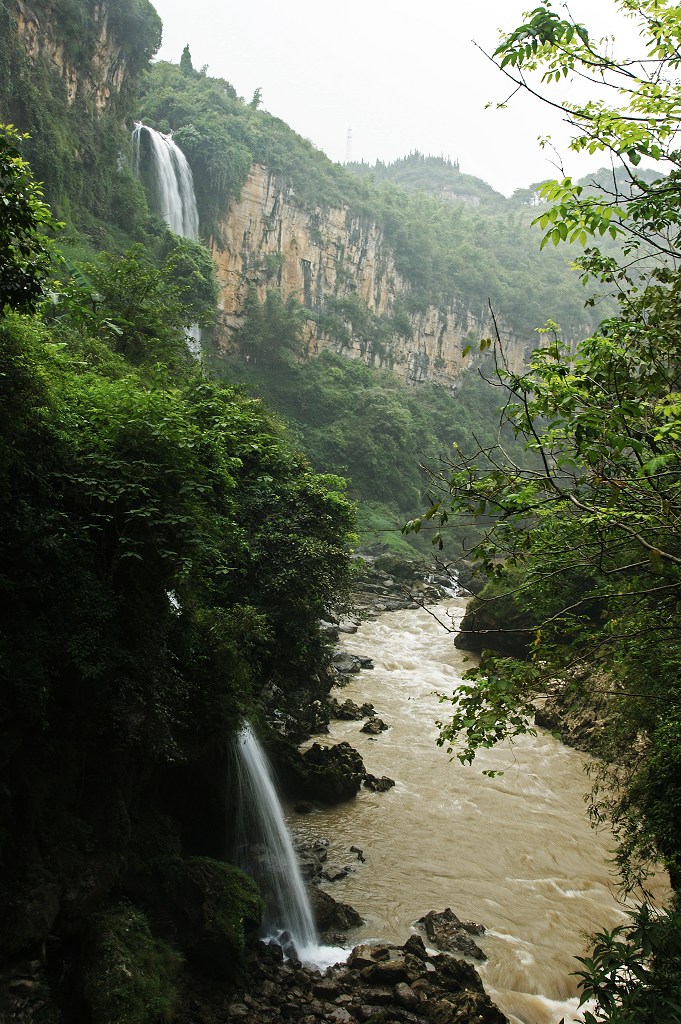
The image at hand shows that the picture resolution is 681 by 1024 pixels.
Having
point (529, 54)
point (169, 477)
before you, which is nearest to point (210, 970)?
point (169, 477)

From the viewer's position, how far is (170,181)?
3406cm

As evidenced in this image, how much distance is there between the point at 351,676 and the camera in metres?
17.1

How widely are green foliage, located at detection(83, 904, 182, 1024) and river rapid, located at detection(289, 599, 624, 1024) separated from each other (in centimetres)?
270

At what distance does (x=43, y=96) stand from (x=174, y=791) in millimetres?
24395

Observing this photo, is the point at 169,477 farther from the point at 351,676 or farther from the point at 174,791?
the point at 351,676

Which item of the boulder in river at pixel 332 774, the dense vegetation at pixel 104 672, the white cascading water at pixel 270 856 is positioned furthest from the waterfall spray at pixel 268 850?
the boulder in river at pixel 332 774

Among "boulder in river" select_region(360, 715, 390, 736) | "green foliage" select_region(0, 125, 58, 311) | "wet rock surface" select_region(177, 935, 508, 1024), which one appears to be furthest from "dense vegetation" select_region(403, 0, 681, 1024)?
"boulder in river" select_region(360, 715, 390, 736)

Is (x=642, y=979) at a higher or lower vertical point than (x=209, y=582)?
lower

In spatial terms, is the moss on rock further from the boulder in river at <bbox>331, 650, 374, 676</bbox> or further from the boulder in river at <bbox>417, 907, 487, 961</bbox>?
the boulder in river at <bbox>331, 650, 374, 676</bbox>

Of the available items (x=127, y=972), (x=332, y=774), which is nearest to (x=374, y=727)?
(x=332, y=774)

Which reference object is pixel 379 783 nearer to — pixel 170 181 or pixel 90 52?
pixel 90 52

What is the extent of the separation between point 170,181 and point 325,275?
53.6 feet

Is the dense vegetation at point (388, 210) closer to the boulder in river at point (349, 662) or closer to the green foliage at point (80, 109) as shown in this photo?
the green foliage at point (80, 109)

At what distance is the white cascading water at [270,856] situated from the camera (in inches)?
274
